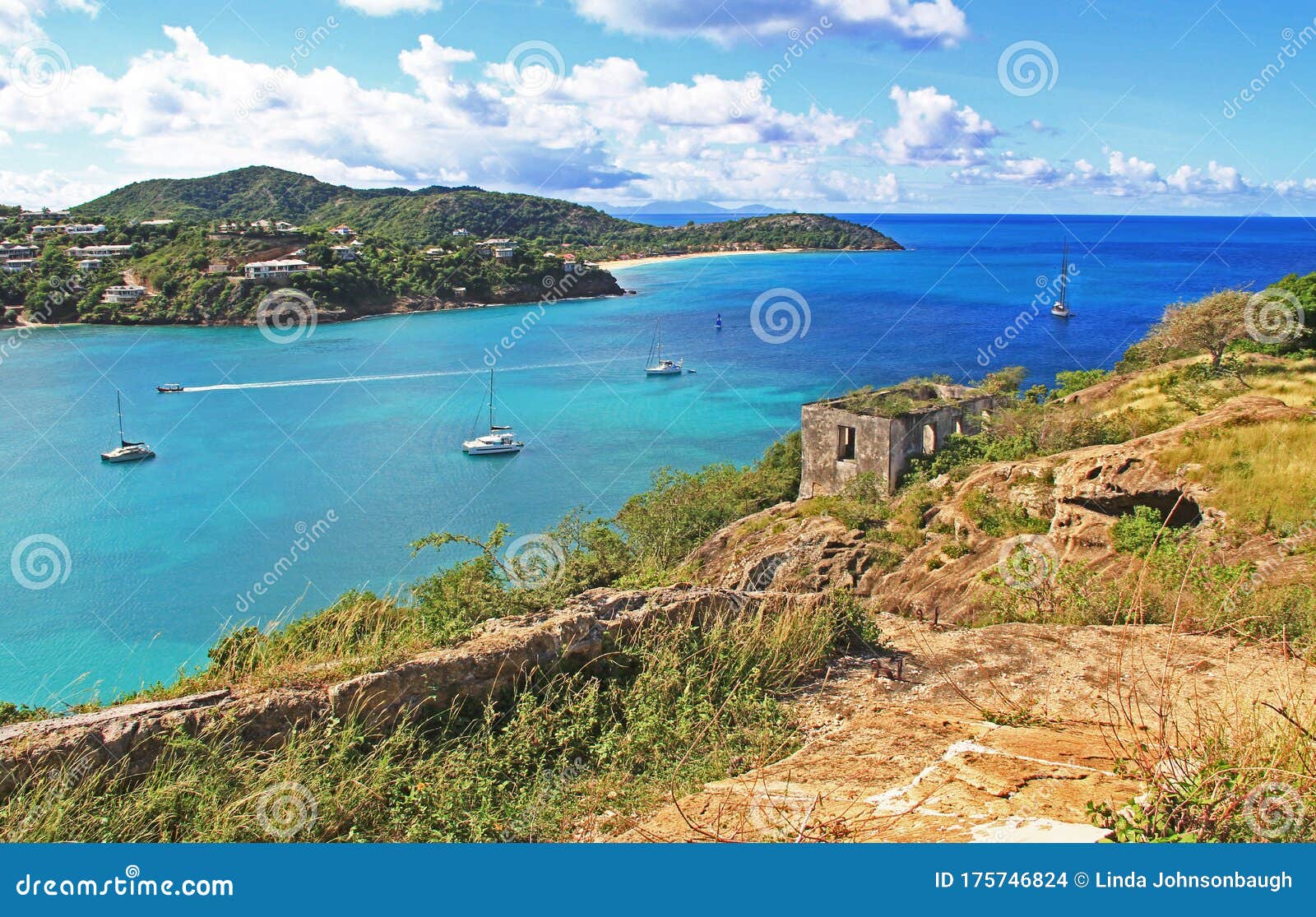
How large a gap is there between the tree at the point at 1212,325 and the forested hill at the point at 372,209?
97047 mm

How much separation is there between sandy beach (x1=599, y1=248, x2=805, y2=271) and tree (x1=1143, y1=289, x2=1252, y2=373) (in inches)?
3927

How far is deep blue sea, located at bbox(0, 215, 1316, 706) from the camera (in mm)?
30750

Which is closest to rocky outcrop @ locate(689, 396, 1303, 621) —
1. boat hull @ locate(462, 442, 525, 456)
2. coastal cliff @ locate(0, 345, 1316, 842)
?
coastal cliff @ locate(0, 345, 1316, 842)

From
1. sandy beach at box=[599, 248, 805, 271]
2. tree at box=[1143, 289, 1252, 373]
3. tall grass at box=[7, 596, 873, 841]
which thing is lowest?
tall grass at box=[7, 596, 873, 841]

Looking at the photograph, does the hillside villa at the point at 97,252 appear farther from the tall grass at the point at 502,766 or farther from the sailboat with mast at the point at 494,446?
the tall grass at the point at 502,766

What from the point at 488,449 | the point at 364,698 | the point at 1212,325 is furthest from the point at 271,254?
the point at 364,698

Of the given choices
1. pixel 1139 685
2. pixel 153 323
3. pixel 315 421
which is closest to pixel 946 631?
pixel 1139 685

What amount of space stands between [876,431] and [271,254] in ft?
248

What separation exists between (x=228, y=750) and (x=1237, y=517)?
37.2 feet

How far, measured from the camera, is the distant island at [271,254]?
80375mm

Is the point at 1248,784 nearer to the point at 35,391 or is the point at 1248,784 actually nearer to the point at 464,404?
the point at 464,404

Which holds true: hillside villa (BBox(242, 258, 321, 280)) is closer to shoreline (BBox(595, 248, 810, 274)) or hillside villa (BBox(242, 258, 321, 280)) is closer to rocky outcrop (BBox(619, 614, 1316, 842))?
shoreline (BBox(595, 248, 810, 274))

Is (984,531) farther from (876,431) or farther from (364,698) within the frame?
(364,698)

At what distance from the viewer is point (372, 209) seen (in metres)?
127
